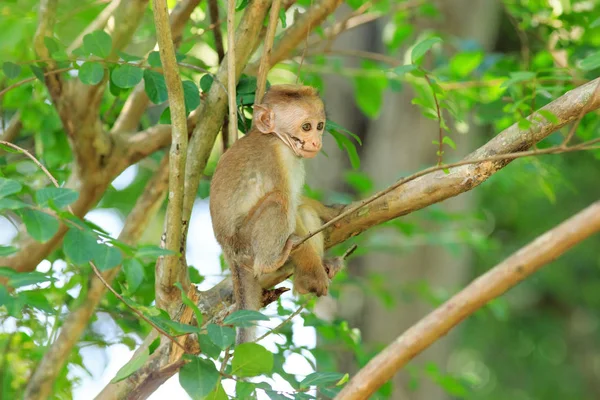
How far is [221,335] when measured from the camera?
2354 mm

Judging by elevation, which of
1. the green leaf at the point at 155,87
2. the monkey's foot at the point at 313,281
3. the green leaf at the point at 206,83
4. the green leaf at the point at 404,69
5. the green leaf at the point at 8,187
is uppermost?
the green leaf at the point at 155,87

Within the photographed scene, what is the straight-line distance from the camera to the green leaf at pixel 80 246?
226 centimetres

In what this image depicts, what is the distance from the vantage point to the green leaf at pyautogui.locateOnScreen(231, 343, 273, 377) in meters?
2.44

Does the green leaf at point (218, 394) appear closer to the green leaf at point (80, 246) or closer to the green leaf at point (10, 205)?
the green leaf at point (80, 246)

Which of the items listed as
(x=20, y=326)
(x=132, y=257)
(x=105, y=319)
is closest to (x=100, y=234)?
(x=132, y=257)

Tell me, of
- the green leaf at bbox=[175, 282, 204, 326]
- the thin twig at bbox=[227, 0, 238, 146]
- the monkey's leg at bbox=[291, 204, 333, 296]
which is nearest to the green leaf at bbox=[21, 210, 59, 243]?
the green leaf at bbox=[175, 282, 204, 326]

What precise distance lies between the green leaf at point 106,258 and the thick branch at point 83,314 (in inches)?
55.3

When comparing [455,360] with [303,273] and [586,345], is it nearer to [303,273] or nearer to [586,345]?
[586,345]

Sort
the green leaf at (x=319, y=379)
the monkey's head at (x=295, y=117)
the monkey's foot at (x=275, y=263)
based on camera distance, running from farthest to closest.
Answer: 1. the monkey's head at (x=295, y=117)
2. the monkey's foot at (x=275, y=263)
3. the green leaf at (x=319, y=379)

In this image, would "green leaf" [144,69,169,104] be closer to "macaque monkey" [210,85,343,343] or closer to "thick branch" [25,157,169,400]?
"macaque monkey" [210,85,343,343]

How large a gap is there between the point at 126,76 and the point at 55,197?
3.92 feet

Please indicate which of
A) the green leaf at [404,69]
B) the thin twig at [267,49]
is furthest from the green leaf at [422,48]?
the thin twig at [267,49]

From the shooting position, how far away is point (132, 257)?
2346 mm

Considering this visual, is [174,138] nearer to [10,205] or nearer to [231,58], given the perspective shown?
[231,58]
